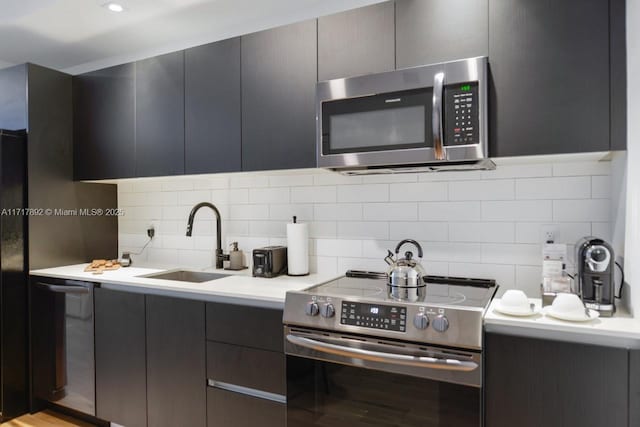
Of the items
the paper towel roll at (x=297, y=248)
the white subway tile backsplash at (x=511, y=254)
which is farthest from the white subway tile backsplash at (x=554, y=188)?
the paper towel roll at (x=297, y=248)

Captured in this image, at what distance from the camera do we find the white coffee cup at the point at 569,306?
1337 mm

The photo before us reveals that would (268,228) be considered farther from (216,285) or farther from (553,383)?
(553,383)

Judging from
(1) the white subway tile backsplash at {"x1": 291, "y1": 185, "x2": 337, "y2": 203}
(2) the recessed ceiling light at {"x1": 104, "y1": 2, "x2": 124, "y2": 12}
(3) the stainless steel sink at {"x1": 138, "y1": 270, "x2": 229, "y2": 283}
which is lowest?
(3) the stainless steel sink at {"x1": 138, "y1": 270, "x2": 229, "y2": 283}

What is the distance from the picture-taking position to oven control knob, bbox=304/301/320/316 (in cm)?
164

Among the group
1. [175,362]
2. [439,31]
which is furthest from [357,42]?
[175,362]

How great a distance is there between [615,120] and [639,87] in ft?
0.52

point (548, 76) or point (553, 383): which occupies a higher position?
point (548, 76)

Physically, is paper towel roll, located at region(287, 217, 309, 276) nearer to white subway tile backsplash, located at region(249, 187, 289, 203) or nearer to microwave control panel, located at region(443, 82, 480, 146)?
white subway tile backsplash, located at region(249, 187, 289, 203)

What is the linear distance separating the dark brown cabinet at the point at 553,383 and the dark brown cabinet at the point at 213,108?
5.11ft

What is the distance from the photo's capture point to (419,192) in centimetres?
214

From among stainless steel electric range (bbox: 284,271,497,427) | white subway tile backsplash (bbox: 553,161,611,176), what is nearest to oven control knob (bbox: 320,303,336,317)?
stainless steel electric range (bbox: 284,271,497,427)

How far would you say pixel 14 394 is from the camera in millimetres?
2514

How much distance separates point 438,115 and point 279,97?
849 millimetres

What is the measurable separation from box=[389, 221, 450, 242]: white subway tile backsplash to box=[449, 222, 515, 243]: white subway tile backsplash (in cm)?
4
